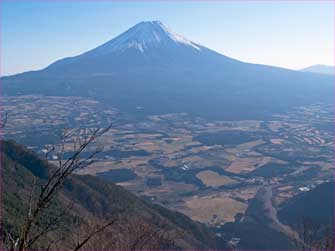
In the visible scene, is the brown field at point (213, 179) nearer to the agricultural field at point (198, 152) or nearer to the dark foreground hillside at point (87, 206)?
the agricultural field at point (198, 152)

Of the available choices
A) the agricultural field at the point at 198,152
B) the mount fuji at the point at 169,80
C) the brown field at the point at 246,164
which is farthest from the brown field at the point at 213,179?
the mount fuji at the point at 169,80

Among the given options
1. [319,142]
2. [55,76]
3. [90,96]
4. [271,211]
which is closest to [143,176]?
[271,211]

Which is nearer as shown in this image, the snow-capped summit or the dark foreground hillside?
the dark foreground hillside

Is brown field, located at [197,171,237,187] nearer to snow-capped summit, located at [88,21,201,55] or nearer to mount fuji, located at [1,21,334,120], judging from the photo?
mount fuji, located at [1,21,334,120]

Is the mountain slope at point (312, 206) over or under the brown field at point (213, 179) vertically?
over

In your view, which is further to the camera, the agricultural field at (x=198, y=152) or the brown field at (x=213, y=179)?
the brown field at (x=213, y=179)

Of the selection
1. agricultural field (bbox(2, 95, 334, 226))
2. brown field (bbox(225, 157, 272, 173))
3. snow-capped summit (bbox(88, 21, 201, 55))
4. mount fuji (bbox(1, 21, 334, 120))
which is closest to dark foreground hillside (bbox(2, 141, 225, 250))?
agricultural field (bbox(2, 95, 334, 226))

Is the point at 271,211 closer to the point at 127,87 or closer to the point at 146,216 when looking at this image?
the point at 146,216

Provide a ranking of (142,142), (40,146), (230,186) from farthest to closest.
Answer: (142,142) < (40,146) < (230,186)
